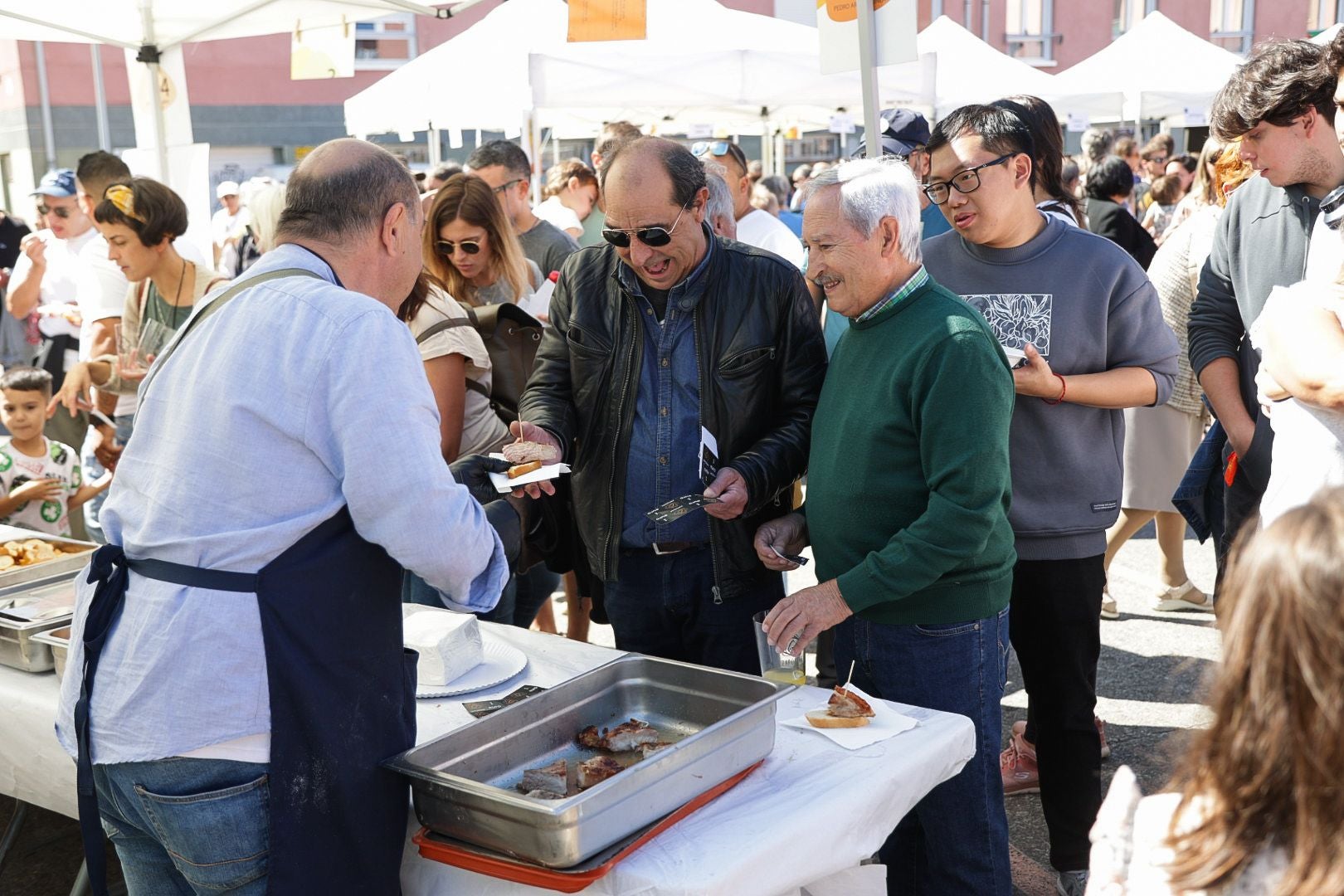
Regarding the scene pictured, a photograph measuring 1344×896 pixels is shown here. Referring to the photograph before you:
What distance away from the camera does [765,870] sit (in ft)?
5.36

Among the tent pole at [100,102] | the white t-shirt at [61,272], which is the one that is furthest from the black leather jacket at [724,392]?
the tent pole at [100,102]

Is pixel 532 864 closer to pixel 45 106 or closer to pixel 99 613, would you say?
pixel 99 613

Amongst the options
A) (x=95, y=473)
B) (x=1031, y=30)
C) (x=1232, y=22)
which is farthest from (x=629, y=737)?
(x=1232, y=22)

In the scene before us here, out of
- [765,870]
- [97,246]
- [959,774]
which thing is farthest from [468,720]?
[97,246]

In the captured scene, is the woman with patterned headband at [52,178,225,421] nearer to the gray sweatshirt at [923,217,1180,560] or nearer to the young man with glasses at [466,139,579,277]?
the young man with glasses at [466,139,579,277]

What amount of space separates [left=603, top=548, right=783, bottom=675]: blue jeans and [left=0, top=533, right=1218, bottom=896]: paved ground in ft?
2.89

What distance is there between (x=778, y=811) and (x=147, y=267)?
3081 mm

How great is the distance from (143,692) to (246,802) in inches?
7.8

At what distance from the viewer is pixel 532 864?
1.55 meters

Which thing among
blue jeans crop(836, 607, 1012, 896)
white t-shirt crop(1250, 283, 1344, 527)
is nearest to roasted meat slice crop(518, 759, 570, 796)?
blue jeans crop(836, 607, 1012, 896)

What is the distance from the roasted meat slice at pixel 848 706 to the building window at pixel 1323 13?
2879 centimetres

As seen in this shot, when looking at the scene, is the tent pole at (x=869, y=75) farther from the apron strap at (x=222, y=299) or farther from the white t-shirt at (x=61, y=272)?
the white t-shirt at (x=61, y=272)

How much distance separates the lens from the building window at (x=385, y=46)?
80.6 feet

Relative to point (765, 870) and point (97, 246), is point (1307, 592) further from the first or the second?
point (97, 246)
